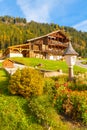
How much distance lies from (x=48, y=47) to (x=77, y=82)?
4200 cm

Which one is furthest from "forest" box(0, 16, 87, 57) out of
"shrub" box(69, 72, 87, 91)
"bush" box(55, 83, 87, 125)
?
"bush" box(55, 83, 87, 125)

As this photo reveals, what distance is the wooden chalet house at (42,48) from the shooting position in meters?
59.7

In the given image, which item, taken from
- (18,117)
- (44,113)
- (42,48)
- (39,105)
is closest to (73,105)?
(44,113)

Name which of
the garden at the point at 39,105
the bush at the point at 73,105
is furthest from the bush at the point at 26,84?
the bush at the point at 73,105

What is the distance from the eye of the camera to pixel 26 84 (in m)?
19.4

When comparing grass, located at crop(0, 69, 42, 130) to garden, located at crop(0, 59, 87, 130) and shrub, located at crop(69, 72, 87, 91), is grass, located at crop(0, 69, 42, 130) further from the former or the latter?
shrub, located at crop(69, 72, 87, 91)

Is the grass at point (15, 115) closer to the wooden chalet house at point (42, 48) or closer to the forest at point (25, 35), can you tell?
the wooden chalet house at point (42, 48)

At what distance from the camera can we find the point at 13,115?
1714 centimetres

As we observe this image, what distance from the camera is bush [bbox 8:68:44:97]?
19.0 metres

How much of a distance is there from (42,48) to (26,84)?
4348 centimetres

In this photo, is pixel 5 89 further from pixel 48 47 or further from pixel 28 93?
pixel 48 47

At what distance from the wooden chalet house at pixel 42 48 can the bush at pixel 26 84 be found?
1511 inches

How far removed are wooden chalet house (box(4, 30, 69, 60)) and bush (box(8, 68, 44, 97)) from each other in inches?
1511

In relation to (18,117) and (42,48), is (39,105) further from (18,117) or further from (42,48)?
(42,48)
